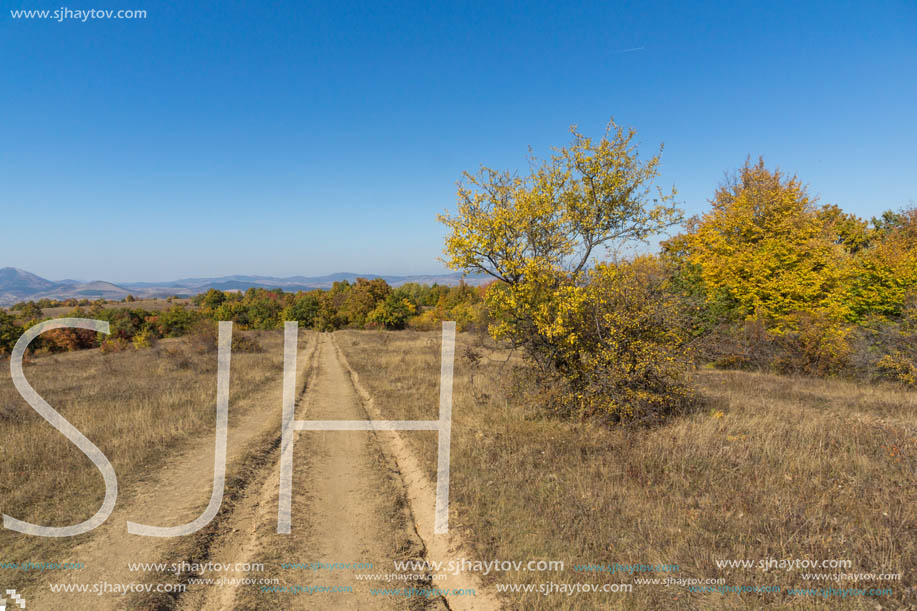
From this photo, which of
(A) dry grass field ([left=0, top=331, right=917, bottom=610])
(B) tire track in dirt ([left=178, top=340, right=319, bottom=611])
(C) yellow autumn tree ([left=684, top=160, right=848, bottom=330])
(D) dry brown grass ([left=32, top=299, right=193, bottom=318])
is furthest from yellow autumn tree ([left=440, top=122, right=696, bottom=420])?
(D) dry brown grass ([left=32, top=299, right=193, bottom=318])

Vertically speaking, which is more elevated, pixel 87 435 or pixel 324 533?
pixel 324 533

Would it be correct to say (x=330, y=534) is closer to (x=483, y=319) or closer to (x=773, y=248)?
(x=483, y=319)

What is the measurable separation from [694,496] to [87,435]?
1258 cm

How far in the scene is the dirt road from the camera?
4309 millimetres

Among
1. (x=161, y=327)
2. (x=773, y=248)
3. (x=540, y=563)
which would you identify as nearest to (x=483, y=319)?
(x=540, y=563)

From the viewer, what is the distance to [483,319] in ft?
45.2

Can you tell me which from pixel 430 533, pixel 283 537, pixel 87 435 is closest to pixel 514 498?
pixel 430 533

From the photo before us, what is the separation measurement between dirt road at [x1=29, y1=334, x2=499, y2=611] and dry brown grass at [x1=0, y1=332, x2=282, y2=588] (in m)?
0.49

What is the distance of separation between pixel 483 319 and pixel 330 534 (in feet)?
29.7

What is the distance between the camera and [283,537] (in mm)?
5449

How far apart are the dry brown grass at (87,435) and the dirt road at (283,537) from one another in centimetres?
49

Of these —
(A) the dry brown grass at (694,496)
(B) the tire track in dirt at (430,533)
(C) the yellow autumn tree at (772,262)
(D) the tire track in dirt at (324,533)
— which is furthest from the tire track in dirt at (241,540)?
(C) the yellow autumn tree at (772,262)

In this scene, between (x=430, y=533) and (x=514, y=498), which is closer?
(x=430, y=533)

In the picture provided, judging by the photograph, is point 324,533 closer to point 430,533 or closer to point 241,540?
point 241,540
